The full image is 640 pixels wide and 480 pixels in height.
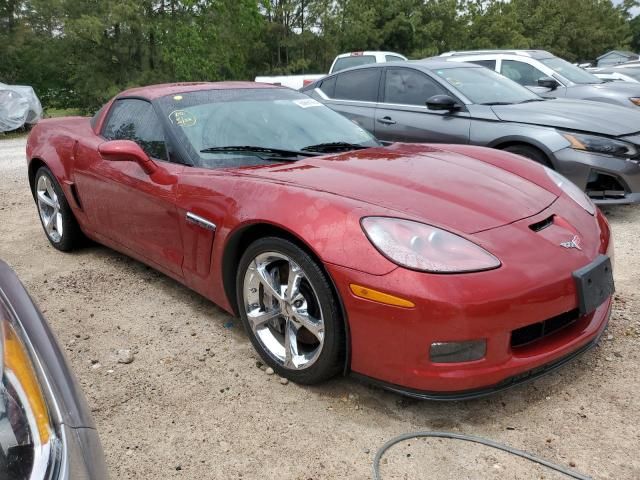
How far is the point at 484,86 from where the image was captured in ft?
18.9

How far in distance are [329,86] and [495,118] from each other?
90.8 inches

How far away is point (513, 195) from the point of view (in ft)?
8.64

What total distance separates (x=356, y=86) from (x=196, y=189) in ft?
13.0

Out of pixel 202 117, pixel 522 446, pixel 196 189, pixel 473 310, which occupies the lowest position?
pixel 522 446

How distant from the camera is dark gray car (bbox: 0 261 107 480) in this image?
44.0 inches

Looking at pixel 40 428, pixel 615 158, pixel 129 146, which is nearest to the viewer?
pixel 40 428

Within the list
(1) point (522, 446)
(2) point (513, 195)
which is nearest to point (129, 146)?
(2) point (513, 195)

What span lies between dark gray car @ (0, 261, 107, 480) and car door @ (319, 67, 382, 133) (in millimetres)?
4872

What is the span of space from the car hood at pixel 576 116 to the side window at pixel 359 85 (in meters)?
1.46

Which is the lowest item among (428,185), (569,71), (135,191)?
(135,191)

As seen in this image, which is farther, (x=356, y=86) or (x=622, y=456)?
(x=356, y=86)

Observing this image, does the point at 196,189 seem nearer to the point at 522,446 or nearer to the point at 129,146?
the point at 129,146

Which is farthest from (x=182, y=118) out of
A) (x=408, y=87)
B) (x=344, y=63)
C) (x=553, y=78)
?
(x=344, y=63)

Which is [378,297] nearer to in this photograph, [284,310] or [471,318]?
[471,318]
